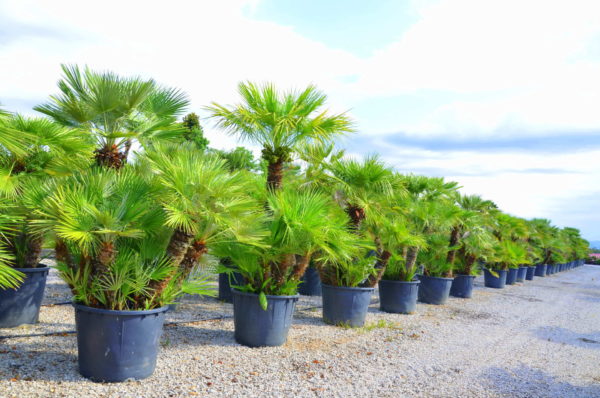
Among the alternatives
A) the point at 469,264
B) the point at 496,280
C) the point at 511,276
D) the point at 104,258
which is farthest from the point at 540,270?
the point at 104,258

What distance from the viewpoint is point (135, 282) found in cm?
405

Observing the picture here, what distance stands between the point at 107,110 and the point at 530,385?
17.4 feet

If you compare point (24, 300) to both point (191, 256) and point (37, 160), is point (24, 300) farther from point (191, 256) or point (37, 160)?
point (191, 256)

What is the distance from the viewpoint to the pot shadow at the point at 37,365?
155 inches

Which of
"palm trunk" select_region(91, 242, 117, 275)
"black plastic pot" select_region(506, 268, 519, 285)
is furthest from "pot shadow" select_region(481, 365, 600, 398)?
"black plastic pot" select_region(506, 268, 519, 285)

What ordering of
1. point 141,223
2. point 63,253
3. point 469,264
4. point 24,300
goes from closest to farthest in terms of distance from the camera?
point 141,223
point 63,253
point 24,300
point 469,264

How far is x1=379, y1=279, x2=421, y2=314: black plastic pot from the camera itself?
830 centimetres

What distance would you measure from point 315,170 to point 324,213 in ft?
5.20

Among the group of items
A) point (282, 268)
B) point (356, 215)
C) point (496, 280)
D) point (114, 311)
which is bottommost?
point (496, 280)

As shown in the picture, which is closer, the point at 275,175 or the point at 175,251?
the point at 175,251

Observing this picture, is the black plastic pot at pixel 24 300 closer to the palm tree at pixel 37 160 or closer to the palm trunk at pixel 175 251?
the palm tree at pixel 37 160

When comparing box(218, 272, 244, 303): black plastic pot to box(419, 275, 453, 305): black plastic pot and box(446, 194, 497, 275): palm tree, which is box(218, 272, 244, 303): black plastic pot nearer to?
box(419, 275, 453, 305): black plastic pot

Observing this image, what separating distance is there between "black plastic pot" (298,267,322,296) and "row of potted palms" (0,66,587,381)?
1.90 m

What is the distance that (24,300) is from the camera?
542 centimetres
